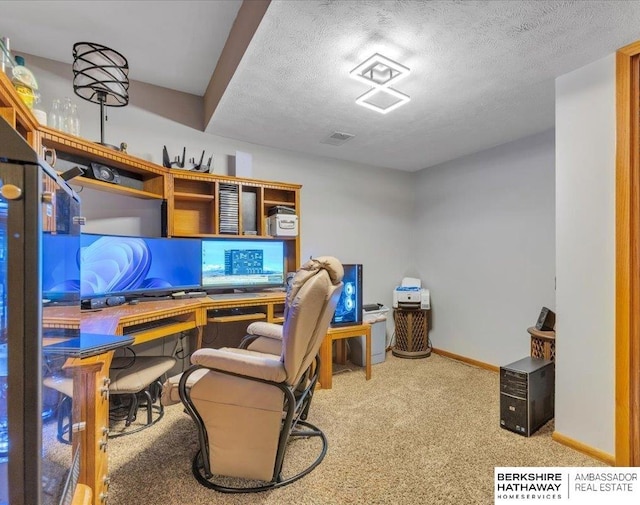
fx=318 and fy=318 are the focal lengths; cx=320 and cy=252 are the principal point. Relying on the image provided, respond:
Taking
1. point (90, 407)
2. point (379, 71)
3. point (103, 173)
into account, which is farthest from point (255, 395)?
point (379, 71)

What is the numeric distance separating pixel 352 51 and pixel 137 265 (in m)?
2.00

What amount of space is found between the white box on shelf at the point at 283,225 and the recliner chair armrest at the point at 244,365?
1586 millimetres

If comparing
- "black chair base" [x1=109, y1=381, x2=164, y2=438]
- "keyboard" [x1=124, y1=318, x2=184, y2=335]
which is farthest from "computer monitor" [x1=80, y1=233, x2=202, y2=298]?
"black chair base" [x1=109, y1=381, x2=164, y2=438]

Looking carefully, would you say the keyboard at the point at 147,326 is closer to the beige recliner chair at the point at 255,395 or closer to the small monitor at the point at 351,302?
the beige recliner chair at the point at 255,395

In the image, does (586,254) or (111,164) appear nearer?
(586,254)

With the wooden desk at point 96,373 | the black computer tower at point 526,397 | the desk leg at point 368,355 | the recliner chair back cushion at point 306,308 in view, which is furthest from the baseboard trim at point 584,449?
the wooden desk at point 96,373

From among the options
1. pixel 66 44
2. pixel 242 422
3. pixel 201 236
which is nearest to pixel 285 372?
pixel 242 422

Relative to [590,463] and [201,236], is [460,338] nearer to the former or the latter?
[590,463]

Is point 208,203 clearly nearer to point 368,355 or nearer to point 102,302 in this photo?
point 102,302

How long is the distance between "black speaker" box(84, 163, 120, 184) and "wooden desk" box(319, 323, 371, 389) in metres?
1.97

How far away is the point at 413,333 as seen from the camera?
3.65 m

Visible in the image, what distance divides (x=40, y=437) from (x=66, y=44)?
100 inches

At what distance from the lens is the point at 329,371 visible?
2.78m

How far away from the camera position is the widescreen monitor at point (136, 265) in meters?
2.07
